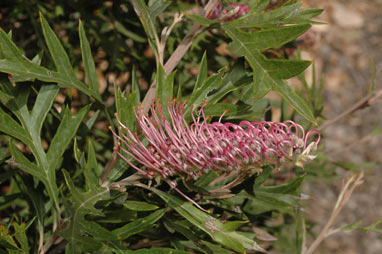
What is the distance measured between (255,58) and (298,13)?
0.43 feet

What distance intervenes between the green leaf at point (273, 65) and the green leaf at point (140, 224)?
0.27 meters

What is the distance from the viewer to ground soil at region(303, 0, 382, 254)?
2764 mm

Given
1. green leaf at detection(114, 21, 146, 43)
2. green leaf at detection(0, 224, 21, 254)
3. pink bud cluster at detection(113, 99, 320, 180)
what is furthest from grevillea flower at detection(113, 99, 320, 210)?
green leaf at detection(114, 21, 146, 43)

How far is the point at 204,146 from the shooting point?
767 mm

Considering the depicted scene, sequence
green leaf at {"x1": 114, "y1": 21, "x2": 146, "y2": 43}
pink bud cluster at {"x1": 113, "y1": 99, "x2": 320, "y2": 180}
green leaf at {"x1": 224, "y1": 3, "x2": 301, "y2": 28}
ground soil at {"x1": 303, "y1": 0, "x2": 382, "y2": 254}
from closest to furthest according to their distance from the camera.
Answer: pink bud cluster at {"x1": 113, "y1": 99, "x2": 320, "y2": 180} → green leaf at {"x1": 224, "y1": 3, "x2": 301, "y2": 28} → green leaf at {"x1": 114, "y1": 21, "x2": 146, "y2": 43} → ground soil at {"x1": 303, "y1": 0, "x2": 382, "y2": 254}

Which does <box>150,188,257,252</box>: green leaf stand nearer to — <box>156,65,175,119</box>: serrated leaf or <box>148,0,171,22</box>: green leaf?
<box>156,65,175,119</box>: serrated leaf

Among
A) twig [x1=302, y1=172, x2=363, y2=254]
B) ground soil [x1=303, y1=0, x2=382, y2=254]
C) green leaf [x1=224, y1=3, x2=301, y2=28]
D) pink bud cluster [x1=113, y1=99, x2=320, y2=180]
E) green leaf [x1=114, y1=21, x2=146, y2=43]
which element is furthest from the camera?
ground soil [x1=303, y1=0, x2=382, y2=254]

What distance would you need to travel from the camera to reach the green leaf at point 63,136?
87cm

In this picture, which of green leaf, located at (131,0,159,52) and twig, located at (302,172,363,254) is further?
twig, located at (302,172,363,254)

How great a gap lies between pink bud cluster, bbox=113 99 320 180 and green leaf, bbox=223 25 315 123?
5 centimetres

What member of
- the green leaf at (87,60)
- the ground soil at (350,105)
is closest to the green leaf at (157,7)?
the green leaf at (87,60)

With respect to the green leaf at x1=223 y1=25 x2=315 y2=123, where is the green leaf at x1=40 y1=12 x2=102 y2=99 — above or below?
above

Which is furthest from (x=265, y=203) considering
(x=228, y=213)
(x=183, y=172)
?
(x=183, y=172)

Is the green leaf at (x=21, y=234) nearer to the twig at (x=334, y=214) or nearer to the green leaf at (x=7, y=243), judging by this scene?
the green leaf at (x=7, y=243)
